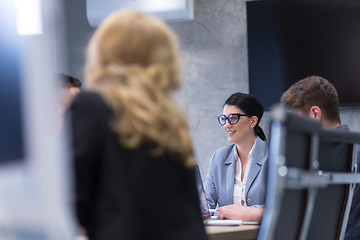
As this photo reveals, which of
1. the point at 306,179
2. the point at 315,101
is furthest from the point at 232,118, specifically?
the point at 306,179

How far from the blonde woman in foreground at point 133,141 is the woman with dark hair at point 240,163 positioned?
192cm

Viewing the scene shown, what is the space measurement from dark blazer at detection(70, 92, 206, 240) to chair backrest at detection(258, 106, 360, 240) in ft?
0.84

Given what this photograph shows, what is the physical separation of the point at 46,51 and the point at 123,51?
2.11ft

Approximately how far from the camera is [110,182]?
3.81ft

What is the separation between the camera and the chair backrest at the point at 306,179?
124cm

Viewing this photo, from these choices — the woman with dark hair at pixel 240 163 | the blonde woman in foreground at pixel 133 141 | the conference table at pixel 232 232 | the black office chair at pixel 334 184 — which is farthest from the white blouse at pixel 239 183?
the blonde woman in foreground at pixel 133 141

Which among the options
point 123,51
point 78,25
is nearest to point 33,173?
point 123,51

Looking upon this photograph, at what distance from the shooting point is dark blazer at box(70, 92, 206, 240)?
1156mm

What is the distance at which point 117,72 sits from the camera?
1218mm

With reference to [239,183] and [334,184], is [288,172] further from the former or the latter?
[239,183]

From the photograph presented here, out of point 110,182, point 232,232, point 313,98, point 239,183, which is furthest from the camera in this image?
point 239,183

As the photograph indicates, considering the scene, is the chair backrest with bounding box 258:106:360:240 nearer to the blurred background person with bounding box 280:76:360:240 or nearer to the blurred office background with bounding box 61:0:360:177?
the blurred background person with bounding box 280:76:360:240

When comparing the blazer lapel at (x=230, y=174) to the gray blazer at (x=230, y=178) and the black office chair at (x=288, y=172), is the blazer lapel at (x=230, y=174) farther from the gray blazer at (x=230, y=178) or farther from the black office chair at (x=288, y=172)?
the black office chair at (x=288, y=172)

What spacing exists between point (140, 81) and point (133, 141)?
14 centimetres
